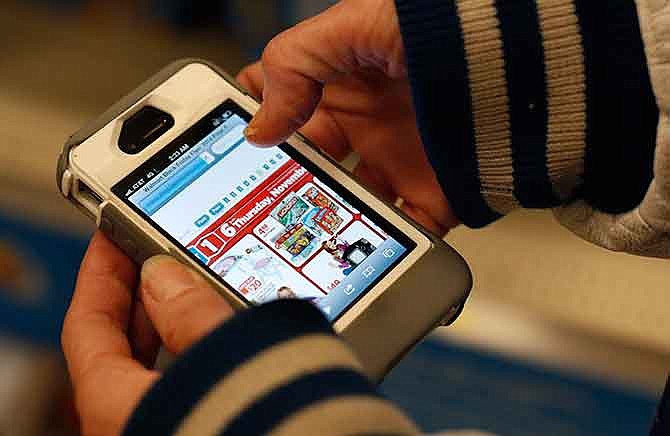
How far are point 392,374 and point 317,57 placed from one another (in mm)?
401

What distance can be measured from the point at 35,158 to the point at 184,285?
0.55 metres

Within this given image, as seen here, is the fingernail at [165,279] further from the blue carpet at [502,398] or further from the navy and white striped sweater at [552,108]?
the blue carpet at [502,398]

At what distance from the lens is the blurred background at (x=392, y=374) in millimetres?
824

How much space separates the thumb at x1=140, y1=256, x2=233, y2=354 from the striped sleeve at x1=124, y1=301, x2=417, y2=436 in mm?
51

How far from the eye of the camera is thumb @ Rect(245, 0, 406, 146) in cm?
53

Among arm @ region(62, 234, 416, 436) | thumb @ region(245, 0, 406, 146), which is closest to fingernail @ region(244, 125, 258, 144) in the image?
thumb @ region(245, 0, 406, 146)

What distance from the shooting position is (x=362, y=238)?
58 cm

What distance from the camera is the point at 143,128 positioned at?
→ 1.93 feet

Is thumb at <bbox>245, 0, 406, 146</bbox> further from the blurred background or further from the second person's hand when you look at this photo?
the blurred background

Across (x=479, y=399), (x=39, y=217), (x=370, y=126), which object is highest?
(x=370, y=126)

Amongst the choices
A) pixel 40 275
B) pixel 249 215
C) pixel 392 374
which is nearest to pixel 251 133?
pixel 249 215

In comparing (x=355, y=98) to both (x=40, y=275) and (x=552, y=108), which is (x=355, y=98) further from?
(x=40, y=275)

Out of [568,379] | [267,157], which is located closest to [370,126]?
[267,157]

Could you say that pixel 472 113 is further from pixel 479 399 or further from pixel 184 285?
pixel 479 399
